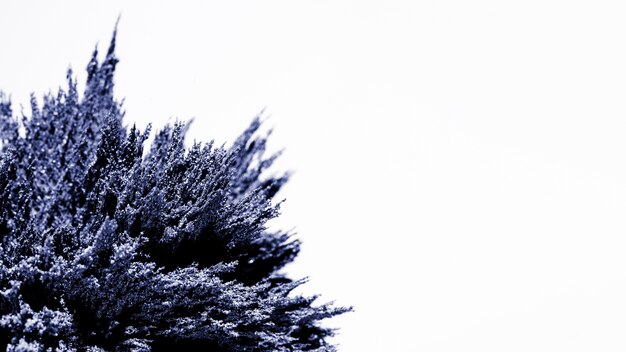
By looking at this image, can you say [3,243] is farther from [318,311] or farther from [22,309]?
[318,311]

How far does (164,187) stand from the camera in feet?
10.3

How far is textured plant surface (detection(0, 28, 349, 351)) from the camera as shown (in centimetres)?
259

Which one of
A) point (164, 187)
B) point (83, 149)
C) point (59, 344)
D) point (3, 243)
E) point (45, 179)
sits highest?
point (83, 149)

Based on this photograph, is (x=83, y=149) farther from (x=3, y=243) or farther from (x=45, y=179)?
(x=3, y=243)

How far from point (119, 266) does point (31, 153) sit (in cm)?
185

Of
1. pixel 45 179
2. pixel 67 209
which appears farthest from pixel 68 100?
pixel 67 209

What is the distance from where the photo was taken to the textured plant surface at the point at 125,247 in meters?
2.59

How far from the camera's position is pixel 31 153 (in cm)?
376

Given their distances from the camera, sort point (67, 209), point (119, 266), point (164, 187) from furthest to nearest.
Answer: point (67, 209)
point (164, 187)
point (119, 266)

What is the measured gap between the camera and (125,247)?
8.57 feet

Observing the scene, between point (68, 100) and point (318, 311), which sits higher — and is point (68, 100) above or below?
above

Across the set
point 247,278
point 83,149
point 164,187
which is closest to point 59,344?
point 164,187

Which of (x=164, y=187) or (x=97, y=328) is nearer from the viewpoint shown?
(x=97, y=328)

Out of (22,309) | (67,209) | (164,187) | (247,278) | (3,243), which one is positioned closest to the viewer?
(22,309)
